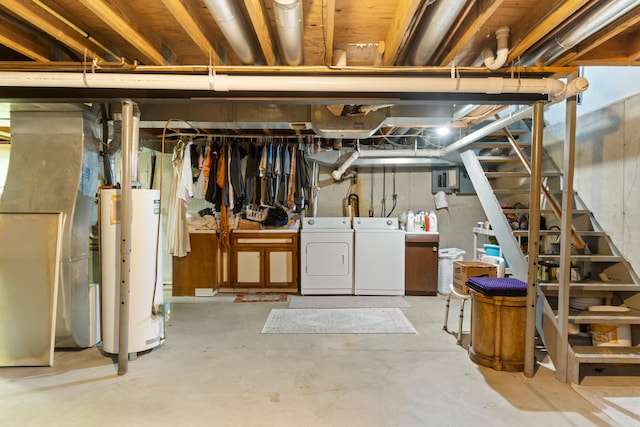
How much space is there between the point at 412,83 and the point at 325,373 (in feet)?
6.97

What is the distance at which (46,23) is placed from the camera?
1.87 meters

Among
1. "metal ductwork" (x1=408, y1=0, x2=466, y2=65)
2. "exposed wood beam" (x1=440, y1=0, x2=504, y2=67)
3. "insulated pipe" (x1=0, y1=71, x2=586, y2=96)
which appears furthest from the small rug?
"exposed wood beam" (x1=440, y1=0, x2=504, y2=67)

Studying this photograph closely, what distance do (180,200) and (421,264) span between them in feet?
11.0

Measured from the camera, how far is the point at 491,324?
2.47 metres

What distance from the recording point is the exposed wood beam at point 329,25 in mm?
1597

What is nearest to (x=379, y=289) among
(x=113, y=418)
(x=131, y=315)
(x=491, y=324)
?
(x=491, y=324)

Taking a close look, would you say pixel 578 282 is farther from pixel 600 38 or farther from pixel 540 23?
pixel 540 23

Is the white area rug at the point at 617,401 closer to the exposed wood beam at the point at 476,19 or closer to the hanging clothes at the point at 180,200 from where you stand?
the exposed wood beam at the point at 476,19

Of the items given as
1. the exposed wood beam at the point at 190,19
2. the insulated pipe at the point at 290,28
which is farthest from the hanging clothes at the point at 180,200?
the insulated pipe at the point at 290,28

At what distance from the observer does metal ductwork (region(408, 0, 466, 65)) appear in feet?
5.20

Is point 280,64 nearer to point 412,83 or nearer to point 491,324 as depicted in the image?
point 412,83

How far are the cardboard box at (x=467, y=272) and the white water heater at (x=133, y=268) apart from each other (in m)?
2.74

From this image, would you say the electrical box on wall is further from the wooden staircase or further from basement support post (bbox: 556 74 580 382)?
basement support post (bbox: 556 74 580 382)

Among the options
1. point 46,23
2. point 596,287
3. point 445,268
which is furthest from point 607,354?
point 46,23
